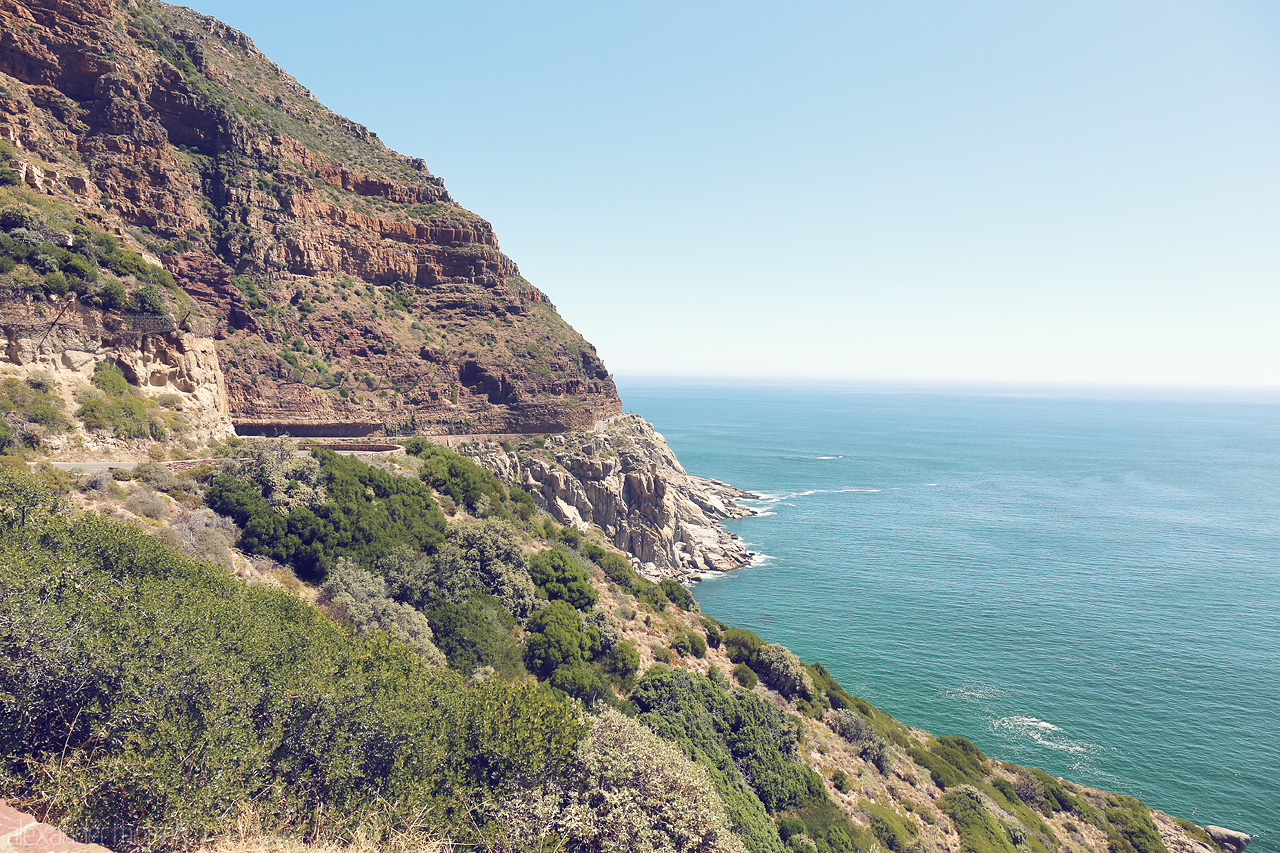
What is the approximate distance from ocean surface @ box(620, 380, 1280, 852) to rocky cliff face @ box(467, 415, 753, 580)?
4.58m

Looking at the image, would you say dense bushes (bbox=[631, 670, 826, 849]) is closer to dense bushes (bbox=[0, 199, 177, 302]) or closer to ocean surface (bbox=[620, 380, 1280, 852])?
ocean surface (bbox=[620, 380, 1280, 852])

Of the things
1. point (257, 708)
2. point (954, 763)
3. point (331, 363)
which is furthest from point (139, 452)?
point (954, 763)

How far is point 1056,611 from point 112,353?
219 feet

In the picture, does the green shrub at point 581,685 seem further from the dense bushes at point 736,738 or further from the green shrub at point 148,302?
the green shrub at point 148,302

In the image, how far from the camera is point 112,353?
80.9 ft

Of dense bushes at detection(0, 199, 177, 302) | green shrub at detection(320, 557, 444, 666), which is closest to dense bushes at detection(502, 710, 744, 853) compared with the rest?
green shrub at detection(320, 557, 444, 666)

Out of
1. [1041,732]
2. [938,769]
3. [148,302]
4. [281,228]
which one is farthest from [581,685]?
[281,228]

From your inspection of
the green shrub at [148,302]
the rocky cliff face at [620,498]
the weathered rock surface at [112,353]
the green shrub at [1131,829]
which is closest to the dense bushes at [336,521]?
the weathered rock surface at [112,353]

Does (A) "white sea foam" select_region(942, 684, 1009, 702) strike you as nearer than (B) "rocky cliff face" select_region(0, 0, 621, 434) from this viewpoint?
Yes

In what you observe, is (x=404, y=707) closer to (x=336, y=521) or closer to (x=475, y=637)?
(x=475, y=637)

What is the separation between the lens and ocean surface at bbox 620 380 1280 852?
103 feet

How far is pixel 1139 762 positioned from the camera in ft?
100.0

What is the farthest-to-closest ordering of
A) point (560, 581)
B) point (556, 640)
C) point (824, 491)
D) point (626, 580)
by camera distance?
point (824, 491)
point (626, 580)
point (560, 581)
point (556, 640)

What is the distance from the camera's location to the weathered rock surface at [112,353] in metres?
21.7
